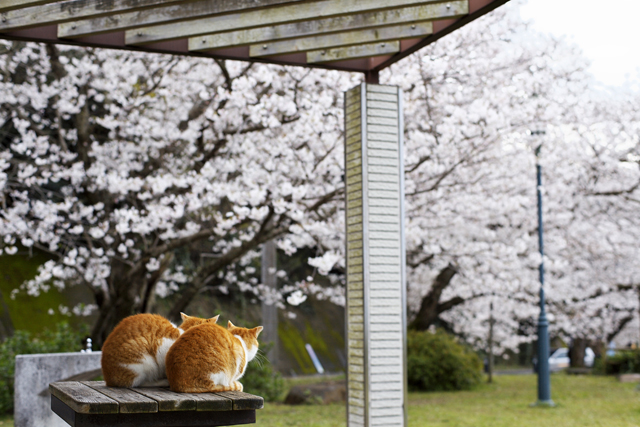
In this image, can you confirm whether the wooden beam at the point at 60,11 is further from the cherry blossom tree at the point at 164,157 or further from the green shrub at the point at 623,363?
the green shrub at the point at 623,363

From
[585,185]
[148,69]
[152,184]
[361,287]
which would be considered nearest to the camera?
[361,287]

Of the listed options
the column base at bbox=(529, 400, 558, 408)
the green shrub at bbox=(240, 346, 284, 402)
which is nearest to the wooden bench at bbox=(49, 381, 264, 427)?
the green shrub at bbox=(240, 346, 284, 402)

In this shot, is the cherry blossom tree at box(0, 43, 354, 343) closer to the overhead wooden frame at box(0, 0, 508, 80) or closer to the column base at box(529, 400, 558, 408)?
the overhead wooden frame at box(0, 0, 508, 80)

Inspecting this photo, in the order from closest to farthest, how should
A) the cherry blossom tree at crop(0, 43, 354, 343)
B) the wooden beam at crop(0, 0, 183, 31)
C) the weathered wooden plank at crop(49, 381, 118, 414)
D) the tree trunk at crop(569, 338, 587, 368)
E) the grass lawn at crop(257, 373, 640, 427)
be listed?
the weathered wooden plank at crop(49, 381, 118, 414)
the wooden beam at crop(0, 0, 183, 31)
the cherry blossom tree at crop(0, 43, 354, 343)
the grass lawn at crop(257, 373, 640, 427)
the tree trunk at crop(569, 338, 587, 368)

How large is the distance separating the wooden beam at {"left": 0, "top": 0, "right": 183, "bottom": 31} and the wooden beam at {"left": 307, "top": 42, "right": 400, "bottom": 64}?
5.37 ft

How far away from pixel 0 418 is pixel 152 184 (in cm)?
372

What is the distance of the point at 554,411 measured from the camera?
997cm

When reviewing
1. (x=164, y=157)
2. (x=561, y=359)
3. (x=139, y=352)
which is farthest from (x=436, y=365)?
(x=561, y=359)

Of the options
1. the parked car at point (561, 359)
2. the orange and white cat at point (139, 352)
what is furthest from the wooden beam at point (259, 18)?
the parked car at point (561, 359)

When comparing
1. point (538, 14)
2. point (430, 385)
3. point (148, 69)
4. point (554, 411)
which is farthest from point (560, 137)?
point (148, 69)

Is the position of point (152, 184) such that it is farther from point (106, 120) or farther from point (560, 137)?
point (560, 137)

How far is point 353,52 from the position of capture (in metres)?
5.03

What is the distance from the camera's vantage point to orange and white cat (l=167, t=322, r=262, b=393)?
2.62m

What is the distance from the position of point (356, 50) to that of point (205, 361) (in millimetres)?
3181
